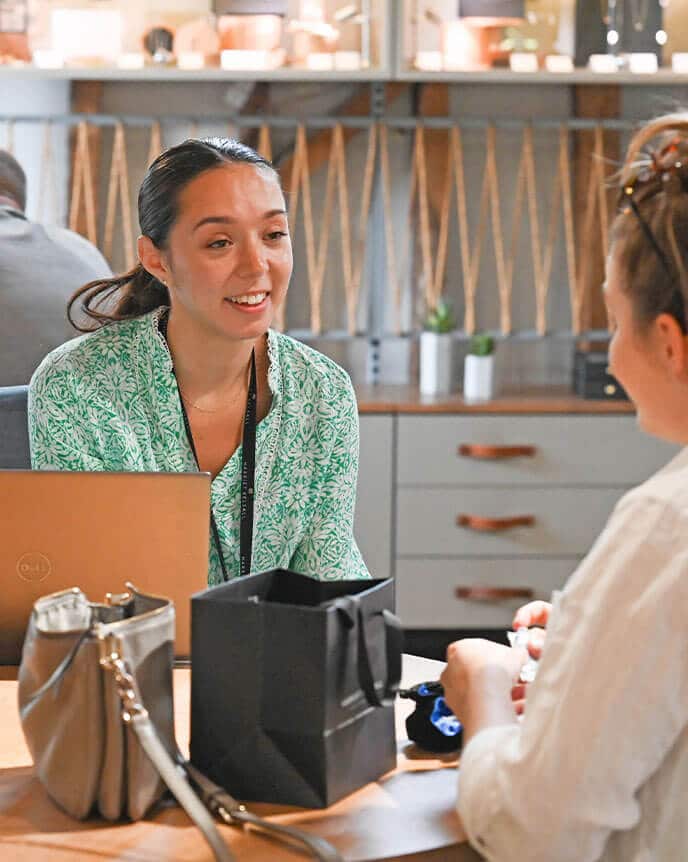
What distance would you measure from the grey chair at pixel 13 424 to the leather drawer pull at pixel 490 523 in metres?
1.84

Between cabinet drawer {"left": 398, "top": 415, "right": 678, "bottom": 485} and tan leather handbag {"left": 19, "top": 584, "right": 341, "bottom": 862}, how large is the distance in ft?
8.89

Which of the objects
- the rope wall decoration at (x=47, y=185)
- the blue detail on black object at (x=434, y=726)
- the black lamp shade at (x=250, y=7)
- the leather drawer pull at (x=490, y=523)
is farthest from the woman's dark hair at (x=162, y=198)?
the rope wall decoration at (x=47, y=185)

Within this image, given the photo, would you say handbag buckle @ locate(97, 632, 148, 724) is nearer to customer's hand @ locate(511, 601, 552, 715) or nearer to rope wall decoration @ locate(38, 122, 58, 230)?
customer's hand @ locate(511, 601, 552, 715)

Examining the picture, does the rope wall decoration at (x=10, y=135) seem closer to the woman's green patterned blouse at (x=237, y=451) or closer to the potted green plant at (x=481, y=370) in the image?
the potted green plant at (x=481, y=370)

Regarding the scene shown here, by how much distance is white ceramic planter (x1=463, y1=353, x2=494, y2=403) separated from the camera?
414cm

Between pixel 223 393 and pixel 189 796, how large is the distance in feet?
3.28

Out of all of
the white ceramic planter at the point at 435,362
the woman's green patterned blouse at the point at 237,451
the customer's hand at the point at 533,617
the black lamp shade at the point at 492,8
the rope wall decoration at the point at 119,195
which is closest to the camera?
the customer's hand at the point at 533,617

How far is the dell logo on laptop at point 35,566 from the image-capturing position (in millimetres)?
1593

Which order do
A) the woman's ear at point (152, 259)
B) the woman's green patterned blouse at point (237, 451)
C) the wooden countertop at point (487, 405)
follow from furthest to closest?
the wooden countertop at point (487, 405)
the woman's ear at point (152, 259)
the woman's green patterned blouse at point (237, 451)

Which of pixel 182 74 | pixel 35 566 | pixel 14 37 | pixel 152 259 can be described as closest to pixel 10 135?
pixel 14 37

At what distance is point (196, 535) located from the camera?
159cm

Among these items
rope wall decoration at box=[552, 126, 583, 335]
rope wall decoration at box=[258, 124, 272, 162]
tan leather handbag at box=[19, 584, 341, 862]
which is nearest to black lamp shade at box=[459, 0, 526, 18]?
rope wall decoration at box=[552, 126, 583, 335]

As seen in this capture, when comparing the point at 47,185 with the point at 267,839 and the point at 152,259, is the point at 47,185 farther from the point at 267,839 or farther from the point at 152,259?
the point at 267,839

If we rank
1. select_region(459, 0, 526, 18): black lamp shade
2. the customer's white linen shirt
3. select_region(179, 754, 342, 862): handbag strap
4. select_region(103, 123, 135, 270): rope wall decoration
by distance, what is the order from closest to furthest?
the customer's white linen shirt < select_region(179, 754, 342, 862): handbag strap < select_region(459, 0, 526, 18): black lamp shade < select_region(103, 123, 135, 270): rope wall decoration
